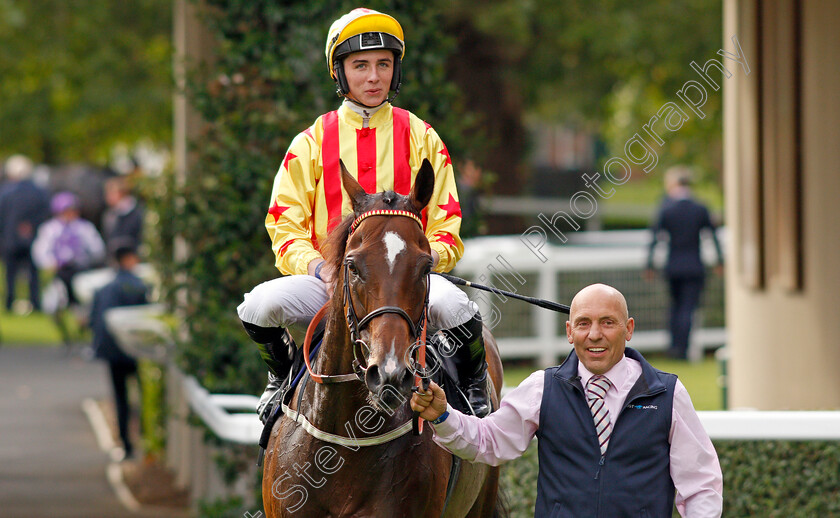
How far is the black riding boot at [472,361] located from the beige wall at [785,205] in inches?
160

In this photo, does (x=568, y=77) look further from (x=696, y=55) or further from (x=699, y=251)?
(x=699, y=251)

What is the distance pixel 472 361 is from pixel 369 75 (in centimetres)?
111

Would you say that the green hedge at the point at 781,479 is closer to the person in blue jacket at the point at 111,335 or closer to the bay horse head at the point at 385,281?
the bay horse head at the point at 385,281

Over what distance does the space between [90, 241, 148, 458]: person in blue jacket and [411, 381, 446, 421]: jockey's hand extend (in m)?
6.62

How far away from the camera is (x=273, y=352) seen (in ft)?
13.8

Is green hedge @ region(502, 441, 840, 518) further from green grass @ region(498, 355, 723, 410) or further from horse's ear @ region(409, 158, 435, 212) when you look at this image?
green grass @ region(498, 355, 723, 410)

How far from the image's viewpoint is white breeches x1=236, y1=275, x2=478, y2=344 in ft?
12.9

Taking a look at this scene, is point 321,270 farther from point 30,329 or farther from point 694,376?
point 30,329


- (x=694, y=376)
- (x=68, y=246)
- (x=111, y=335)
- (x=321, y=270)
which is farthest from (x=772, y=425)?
(x=68, y=246)

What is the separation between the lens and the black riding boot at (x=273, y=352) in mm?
4082

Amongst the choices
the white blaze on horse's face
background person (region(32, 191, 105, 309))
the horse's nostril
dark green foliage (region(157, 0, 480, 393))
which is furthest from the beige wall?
background person (region(32, 191, 105, 309))

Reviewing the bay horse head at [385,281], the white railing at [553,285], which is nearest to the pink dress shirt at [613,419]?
the bay horse head at [385,281]

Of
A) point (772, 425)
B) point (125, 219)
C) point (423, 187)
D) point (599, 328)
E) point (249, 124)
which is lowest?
point (772, 425)

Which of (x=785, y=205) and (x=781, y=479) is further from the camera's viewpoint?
(x=785, y=205)
